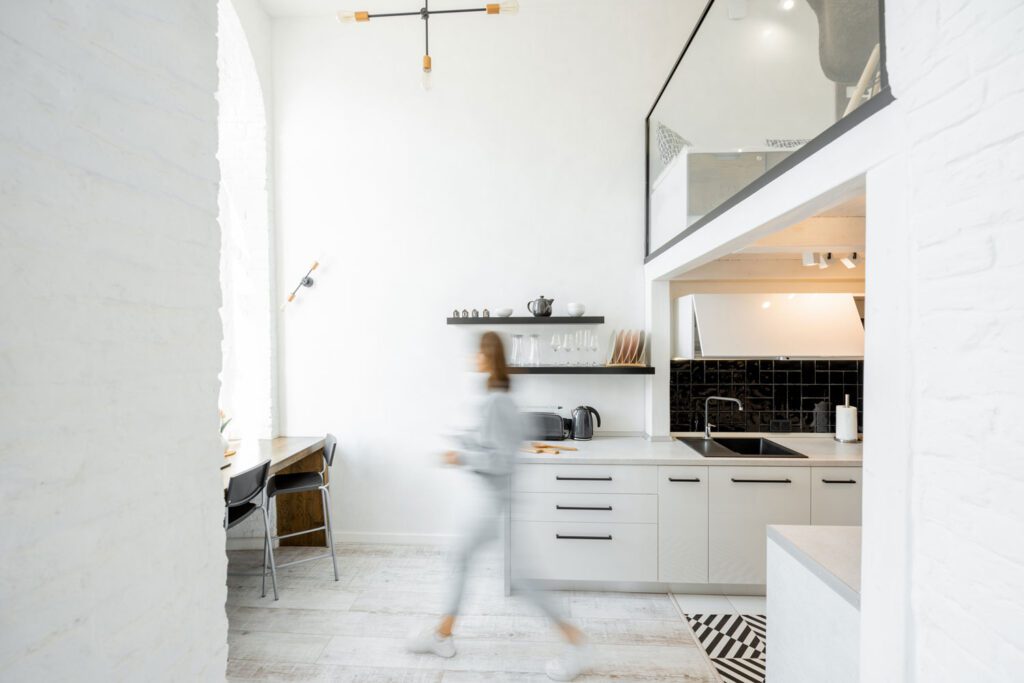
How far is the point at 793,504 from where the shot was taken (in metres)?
2.72

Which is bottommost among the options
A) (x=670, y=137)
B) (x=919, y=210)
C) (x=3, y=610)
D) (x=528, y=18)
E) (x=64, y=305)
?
(x=3, y=610)

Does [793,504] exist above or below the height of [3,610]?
below

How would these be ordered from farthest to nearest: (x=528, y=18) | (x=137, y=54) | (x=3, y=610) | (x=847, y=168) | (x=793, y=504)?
(x=528, y=18) → (x=793, y=504) → (x=847, y=168) → (x=137, y=54) → (x=3, y=610)

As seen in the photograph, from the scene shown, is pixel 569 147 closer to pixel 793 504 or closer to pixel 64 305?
pixel 793 504

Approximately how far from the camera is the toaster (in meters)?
3.23

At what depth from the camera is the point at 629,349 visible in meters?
3.24

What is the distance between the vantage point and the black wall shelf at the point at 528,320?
10.6 ft

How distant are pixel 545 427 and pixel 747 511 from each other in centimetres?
134

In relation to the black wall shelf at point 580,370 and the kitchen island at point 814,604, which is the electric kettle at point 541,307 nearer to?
the black wall shelf at point 580,370

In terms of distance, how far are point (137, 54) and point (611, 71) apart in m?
3.25

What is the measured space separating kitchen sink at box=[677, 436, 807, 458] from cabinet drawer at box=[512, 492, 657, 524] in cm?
54

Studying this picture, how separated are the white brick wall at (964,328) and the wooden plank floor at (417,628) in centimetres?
153

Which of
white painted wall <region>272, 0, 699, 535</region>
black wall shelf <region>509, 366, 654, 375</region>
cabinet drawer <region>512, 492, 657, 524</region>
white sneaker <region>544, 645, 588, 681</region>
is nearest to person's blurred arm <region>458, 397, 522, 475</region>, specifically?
cabinet drawer <region>512, 492, 657, 524</region>

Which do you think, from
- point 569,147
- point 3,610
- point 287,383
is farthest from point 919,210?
point 287,383
